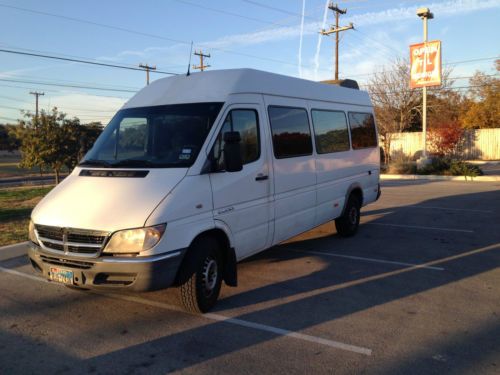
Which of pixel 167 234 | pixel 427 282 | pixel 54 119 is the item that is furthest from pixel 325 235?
pixel 54 119

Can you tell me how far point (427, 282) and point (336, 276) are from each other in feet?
3.91

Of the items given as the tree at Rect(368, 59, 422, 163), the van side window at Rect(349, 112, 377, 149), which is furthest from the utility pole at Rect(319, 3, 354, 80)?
the van side window at Rect(349, 112, 377, 149)

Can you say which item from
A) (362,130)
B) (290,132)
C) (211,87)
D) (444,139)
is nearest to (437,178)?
(444,139)

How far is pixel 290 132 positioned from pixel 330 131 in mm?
1615

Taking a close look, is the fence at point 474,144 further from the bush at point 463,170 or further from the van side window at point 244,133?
the van side window at point 244,133

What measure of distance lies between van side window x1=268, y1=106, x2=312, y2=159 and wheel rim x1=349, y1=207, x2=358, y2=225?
2302 mm

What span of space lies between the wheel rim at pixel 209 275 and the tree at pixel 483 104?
41689 millimetres

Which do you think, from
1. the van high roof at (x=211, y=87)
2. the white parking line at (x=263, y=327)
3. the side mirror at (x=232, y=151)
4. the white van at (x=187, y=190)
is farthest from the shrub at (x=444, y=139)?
the white parking line at (x=263, y=327)

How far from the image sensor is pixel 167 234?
4195mm

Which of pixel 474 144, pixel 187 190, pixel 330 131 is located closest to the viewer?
pixel 187 190

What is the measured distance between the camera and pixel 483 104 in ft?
134

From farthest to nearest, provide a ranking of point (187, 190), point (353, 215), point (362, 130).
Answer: point (362, 130)
point (353, 215)
point (187, 190)

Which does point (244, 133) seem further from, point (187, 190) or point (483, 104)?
point (483, 104)

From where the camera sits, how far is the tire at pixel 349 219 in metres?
8.55
